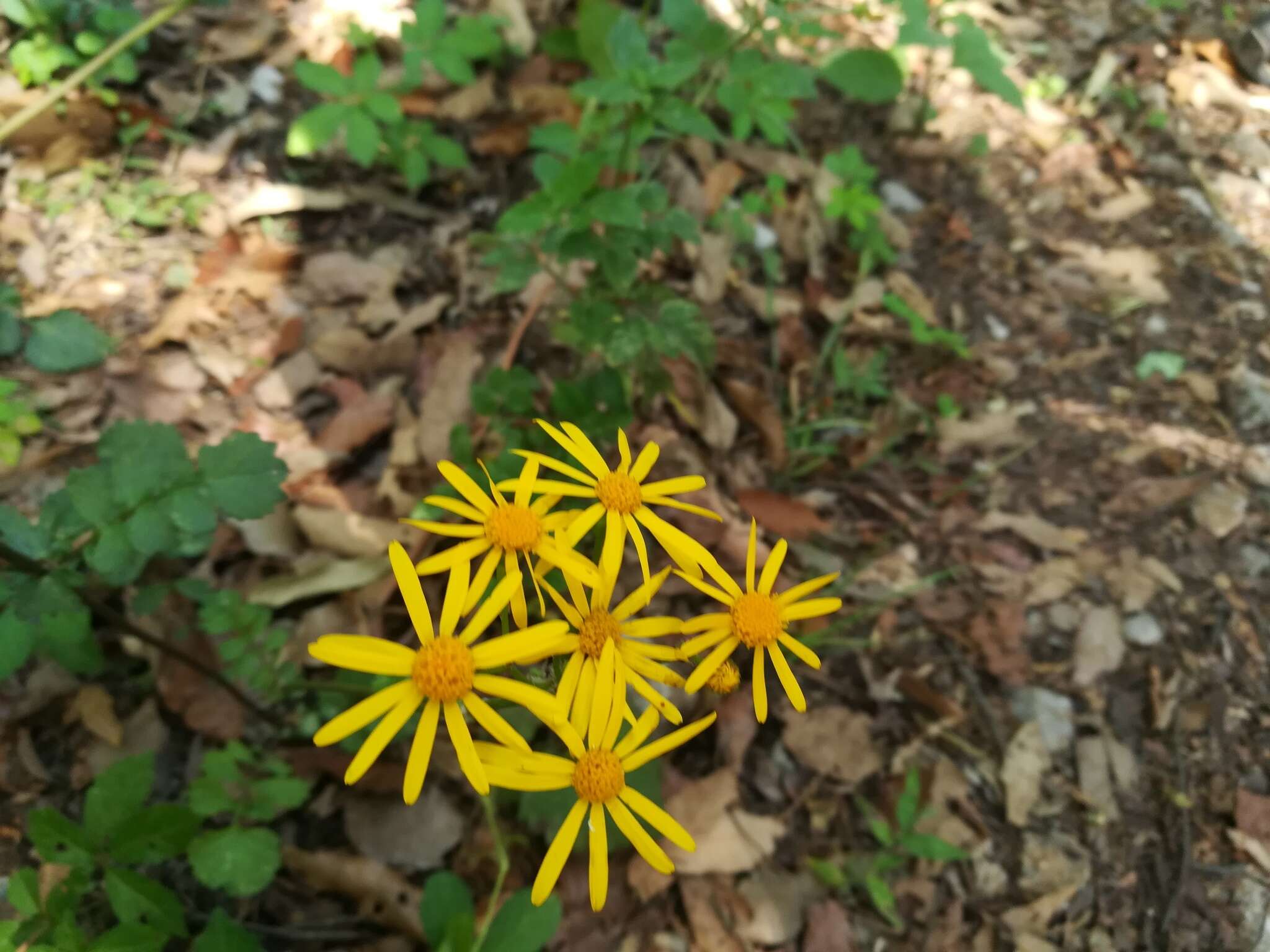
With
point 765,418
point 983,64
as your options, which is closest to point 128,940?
point 765,418

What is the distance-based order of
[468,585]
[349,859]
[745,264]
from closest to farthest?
[468,585] < [349,859] < [745,264]

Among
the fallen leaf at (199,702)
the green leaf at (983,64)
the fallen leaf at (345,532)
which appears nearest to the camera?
the fallen leaf at (199,702)

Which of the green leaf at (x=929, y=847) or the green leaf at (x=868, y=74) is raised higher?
the green leaf at (x=868, y=74)

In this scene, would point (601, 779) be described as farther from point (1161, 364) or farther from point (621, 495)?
point (1161, 364)

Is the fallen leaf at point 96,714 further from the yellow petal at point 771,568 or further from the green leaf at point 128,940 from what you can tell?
the yellow petal at point 771,568

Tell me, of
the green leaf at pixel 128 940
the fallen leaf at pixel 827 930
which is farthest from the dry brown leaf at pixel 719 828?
the green leaf at pixel 128 940

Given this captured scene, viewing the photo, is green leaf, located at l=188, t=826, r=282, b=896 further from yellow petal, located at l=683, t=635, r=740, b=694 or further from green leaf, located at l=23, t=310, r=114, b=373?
green leaf, located at l=23, t=310, r=114, b=373

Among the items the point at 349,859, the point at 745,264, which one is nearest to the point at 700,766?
the point at 349,859

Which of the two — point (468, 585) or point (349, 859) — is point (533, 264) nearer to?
point (468, 585)
